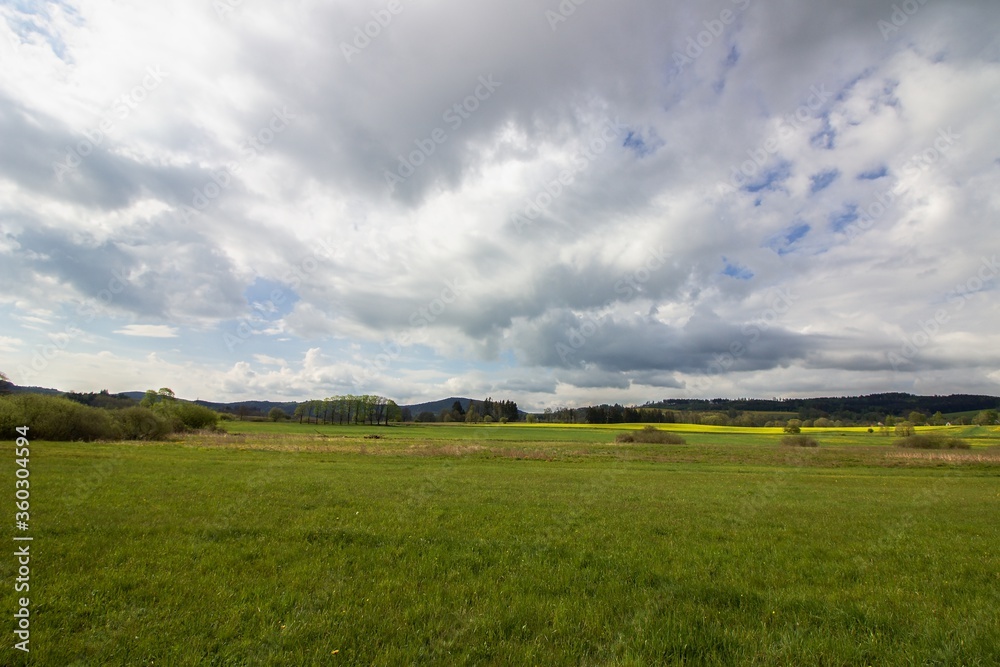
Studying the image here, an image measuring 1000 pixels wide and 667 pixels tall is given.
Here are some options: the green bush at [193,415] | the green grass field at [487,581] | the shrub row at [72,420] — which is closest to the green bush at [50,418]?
the shrub row at [72,420]

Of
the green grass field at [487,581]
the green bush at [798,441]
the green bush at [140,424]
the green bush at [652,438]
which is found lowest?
the green bush at [798,441]

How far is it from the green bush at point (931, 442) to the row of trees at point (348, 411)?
456 feet

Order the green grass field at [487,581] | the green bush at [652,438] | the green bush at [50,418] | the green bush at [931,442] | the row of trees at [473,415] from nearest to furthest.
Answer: the green grass field at [487,581], the green bush at [50,418], the green bush at [931,442], the green bush at [652,438], the row of trees at [473,415]

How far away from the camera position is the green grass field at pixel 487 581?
6.16 m

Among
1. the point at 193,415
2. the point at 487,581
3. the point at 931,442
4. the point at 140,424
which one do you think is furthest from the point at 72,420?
the point at 931,442

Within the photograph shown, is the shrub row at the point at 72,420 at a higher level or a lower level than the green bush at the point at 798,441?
higher

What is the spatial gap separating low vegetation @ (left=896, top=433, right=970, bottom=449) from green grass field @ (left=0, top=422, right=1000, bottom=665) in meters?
74.3

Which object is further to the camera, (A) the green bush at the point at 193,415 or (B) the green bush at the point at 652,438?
(B) the green bush at the point at 652,438

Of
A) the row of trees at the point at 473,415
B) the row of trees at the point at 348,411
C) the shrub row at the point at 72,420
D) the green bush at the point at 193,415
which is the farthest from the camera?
the row of trees at the point at 473,415

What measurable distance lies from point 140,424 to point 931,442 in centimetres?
11756

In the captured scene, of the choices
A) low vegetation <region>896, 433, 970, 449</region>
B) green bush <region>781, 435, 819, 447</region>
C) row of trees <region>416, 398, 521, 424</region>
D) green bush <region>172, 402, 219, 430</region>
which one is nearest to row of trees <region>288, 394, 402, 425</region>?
row of trees <region>416, 398, 521, 424</region>

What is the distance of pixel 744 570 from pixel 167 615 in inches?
422

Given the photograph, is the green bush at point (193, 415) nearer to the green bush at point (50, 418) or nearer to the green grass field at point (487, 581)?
the green bush at point (50, 418)

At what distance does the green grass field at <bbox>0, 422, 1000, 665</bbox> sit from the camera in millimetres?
6164
